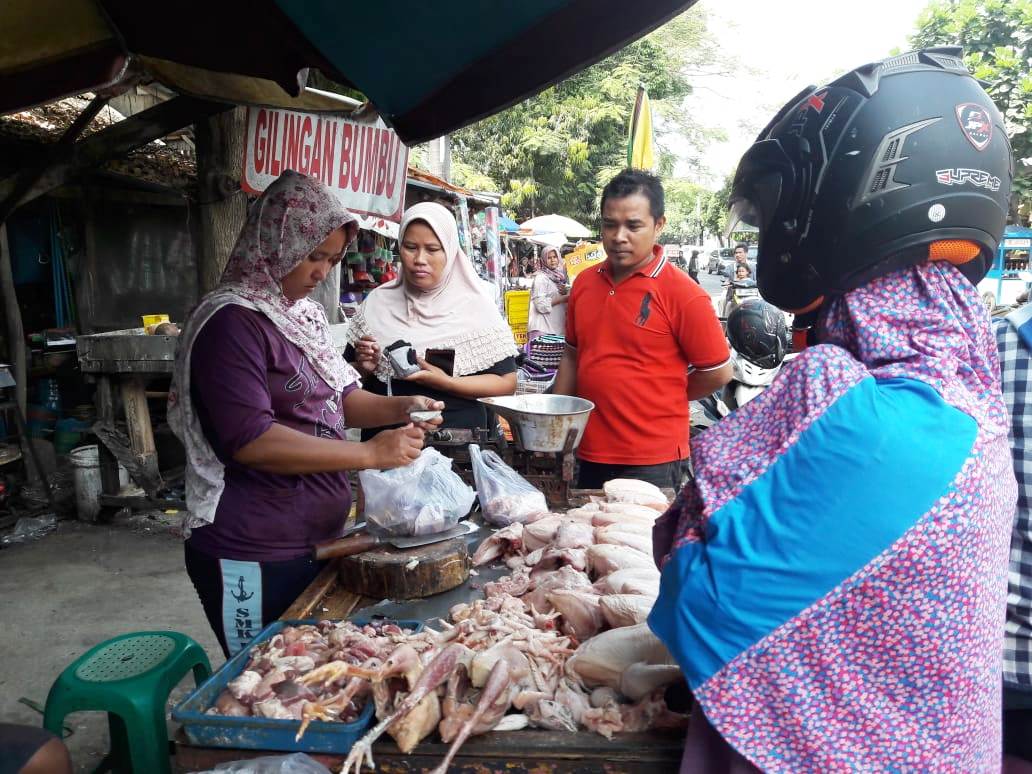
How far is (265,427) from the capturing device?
198 centimetres

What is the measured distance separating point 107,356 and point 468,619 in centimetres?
520

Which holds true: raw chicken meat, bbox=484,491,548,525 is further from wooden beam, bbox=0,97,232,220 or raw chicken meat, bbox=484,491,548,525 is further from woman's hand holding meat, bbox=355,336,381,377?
wooden beam, bbox=0,97,232,220

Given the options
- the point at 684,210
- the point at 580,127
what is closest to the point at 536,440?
the point at 580,127

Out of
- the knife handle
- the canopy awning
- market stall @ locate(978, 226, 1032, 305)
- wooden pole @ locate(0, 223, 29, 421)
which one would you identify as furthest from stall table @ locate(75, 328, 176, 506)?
market stall @ locate(978, 226, 1032, 305)

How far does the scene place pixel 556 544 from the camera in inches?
89.2

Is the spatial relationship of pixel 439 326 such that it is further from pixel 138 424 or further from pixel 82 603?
pixel 138 424

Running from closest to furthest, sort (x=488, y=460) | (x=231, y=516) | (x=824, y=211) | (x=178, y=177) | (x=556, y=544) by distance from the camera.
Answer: (x=824, y=211), (x=231, y=516), (x=556, y=544), (x=488, y=460), (x=178, y=177)

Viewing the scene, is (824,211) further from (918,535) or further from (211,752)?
(211,752)

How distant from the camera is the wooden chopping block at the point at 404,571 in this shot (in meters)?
2.07

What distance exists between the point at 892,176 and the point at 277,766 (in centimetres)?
155

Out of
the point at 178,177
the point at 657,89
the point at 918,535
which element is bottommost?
the point at 918,535

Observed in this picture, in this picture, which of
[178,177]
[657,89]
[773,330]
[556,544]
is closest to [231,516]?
[556,544]

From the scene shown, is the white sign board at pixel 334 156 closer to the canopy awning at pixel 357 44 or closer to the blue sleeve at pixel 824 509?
the canopy awning at pixel 357 44

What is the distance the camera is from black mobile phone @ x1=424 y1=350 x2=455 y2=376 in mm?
3553
